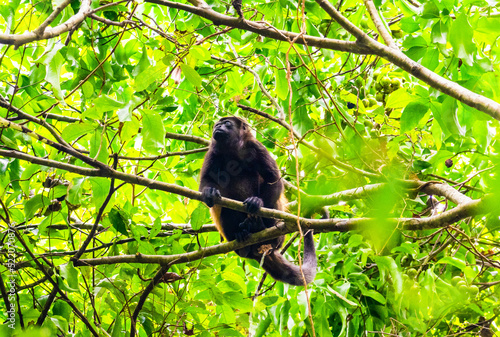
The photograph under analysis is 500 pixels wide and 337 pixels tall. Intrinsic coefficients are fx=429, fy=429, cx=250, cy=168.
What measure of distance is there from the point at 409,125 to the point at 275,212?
0.98 m

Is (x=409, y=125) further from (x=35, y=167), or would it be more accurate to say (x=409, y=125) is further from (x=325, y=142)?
(x=35, y=167)

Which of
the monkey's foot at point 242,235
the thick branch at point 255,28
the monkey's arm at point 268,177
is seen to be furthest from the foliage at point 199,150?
the monkey's arm at point 268,177

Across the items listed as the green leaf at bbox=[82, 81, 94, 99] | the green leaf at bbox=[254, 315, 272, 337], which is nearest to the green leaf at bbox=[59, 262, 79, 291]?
the green leaf at bbox=[82, 81, 94, 99]

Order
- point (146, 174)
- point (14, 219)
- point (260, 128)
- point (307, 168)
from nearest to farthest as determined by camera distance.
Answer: point (14, 219), point (307, 168), point (146, 174), point (260, 128)

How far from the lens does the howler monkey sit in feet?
12.8

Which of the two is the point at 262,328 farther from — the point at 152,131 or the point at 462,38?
the point at 462,38

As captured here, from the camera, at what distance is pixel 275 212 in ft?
9.06

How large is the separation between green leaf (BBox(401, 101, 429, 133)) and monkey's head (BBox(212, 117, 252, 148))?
183 centimetres

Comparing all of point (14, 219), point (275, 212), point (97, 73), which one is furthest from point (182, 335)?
point (97, 73)

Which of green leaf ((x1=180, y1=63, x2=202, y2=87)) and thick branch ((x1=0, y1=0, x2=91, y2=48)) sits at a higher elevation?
thick branch ((x1=0, y1=0, x2=91, y2=48))

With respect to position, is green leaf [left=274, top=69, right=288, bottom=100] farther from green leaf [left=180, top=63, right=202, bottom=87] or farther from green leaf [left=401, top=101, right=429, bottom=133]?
green leaf [left=401, top=101, right=429, bottom=133]

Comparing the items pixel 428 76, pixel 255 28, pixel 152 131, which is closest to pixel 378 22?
pixel 428 76

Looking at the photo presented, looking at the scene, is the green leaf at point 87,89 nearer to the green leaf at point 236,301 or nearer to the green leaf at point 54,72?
the green leaf at point 54,72

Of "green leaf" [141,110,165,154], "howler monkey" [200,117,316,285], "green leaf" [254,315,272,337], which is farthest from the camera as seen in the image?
"howler monkey" [200,117,316,285]
